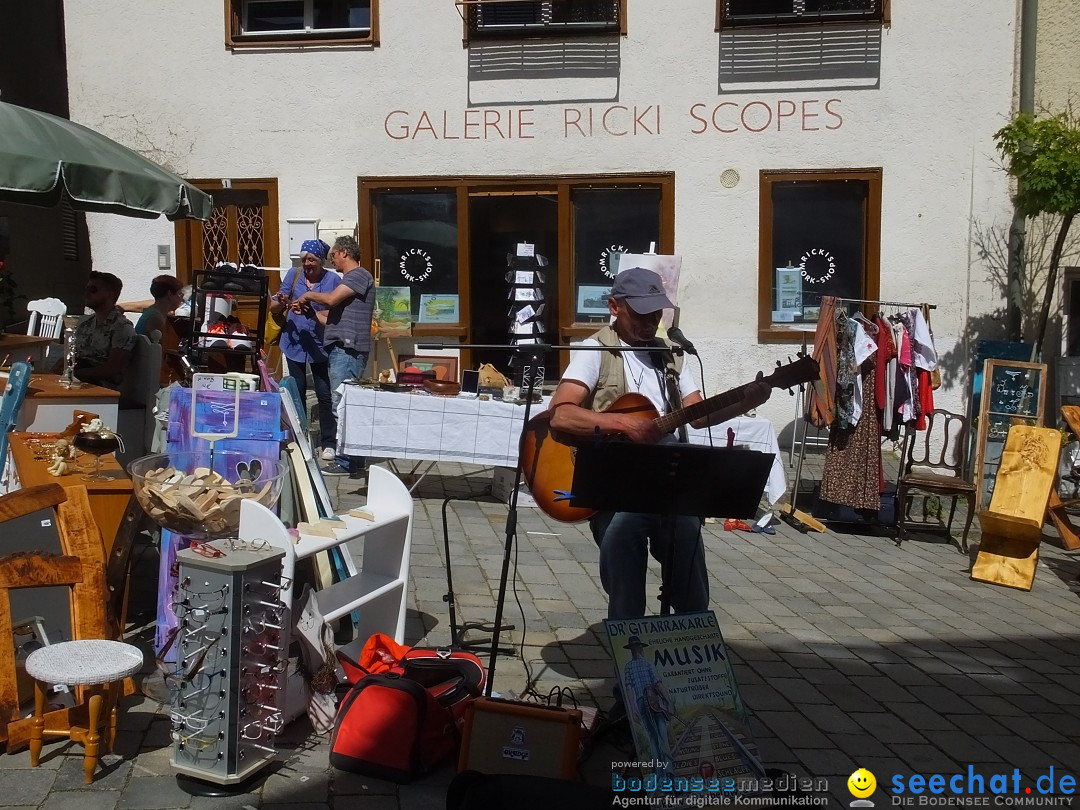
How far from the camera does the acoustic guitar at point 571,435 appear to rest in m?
3.80

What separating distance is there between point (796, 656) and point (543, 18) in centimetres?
705

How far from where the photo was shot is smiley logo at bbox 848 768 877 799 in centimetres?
365

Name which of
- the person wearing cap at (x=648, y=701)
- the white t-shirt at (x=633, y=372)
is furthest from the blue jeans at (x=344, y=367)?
the person wearing cap at (x=648, y=701)

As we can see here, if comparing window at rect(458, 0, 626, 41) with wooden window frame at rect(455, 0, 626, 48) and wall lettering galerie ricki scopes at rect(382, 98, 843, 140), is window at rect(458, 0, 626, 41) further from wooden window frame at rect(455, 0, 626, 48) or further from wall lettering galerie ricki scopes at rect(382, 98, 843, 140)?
wall lettering galerie ricki scopes at rect(382, 98, 843, 140)

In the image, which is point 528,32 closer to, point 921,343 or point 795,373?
point 921,343

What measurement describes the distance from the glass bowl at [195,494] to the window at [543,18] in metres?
6.92

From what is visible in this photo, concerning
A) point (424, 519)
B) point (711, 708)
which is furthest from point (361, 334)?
point (711, 708)

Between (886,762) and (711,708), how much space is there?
912 mm

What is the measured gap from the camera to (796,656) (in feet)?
16.9

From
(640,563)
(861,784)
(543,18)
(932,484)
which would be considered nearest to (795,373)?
(640,563)

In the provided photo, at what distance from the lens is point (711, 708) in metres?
3.50

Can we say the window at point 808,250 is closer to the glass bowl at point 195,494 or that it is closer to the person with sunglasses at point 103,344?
the person with sunglasses at point 103,344

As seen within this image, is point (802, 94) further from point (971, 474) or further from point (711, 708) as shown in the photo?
point (711, 708)

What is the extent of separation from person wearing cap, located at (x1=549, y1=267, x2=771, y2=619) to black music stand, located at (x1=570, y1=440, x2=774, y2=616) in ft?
1.59
